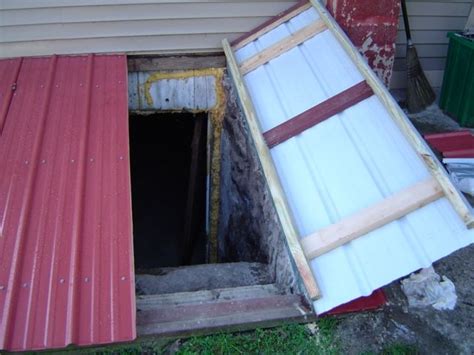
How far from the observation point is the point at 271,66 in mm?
4395

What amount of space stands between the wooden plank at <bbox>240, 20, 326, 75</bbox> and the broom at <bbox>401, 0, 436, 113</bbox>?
141 centimetres

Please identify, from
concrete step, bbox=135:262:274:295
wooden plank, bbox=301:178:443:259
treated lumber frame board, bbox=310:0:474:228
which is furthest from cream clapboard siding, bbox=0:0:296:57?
wooden plank, bbox=301:178:443:259

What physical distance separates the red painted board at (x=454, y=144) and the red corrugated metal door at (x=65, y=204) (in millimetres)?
2845

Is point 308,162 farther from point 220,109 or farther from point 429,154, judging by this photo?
point 220,109

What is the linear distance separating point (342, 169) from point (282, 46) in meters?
1.69

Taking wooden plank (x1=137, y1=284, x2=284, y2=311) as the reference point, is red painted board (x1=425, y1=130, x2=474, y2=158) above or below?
above

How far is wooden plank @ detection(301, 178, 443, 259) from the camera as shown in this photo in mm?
2881

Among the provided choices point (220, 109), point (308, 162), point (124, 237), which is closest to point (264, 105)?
Result: point (308, 162)

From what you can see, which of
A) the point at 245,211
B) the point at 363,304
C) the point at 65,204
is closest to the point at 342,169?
the point at 363,304

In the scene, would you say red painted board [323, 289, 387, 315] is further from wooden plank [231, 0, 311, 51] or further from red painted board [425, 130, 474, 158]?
wooden plank [231, 0, 311, 51]

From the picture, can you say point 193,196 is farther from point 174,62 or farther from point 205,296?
point 205,296

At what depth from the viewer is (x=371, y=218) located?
292 cm

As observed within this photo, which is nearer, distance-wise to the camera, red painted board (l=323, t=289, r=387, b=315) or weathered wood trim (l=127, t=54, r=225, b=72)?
red painted board (l=323, t=289, r=387, b=315)

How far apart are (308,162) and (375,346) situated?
53.2 inches
